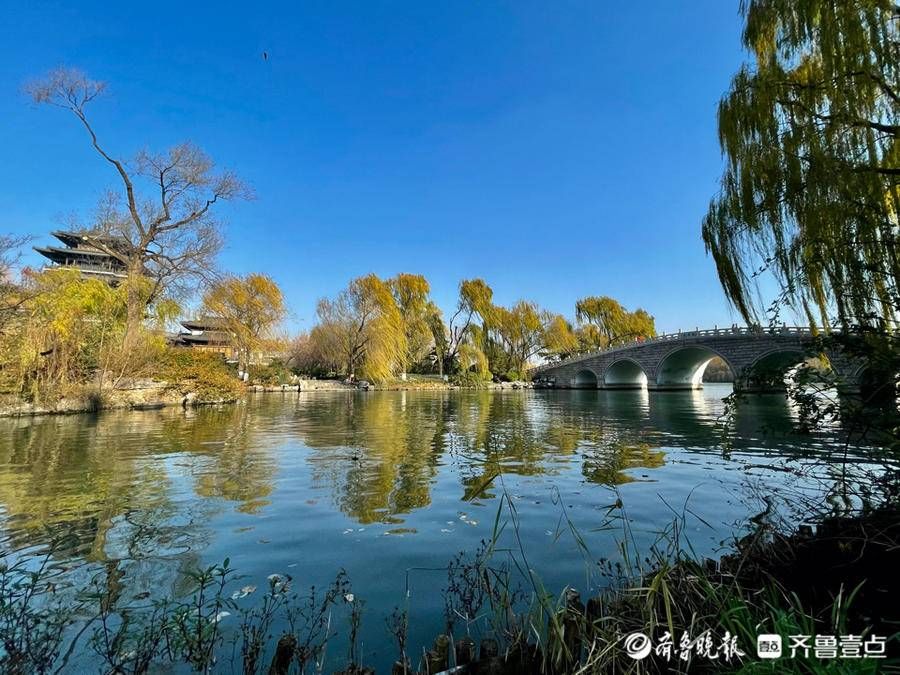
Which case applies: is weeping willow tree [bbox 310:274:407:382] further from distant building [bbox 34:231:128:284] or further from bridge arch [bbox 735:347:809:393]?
bridge arch [bbox 735:347:809:393]

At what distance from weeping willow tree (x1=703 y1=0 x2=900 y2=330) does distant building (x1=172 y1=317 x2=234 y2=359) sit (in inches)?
1313

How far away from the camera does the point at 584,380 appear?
193 ft

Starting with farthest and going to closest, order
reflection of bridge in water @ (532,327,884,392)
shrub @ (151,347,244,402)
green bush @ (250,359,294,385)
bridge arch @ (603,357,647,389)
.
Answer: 1. bridge arch @ (603,357,647,389)
2. green bush @ (250,359,294,385)
3. reflection of bridge in water @ (532,327,884,392)
4. shrub @ (151,347,244,402)

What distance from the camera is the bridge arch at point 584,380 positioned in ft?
190

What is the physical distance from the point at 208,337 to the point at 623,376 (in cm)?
4705

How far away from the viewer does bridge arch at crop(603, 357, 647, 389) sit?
169ft

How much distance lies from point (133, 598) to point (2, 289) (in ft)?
49.0

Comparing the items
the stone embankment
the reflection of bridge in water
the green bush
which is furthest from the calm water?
the green bush

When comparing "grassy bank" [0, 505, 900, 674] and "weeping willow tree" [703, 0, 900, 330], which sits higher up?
"weeping willow tree" [703, 0, 900, 330]

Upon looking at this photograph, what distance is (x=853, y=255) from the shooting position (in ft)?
13.5

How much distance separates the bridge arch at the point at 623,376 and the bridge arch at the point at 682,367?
391 cm

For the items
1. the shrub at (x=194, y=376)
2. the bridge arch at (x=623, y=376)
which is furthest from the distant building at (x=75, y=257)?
the bridge arch at (x=623, y=376)

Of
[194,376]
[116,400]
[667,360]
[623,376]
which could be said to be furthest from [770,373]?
[623,376]

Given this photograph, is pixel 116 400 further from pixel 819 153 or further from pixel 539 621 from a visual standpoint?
pixel 819 153
